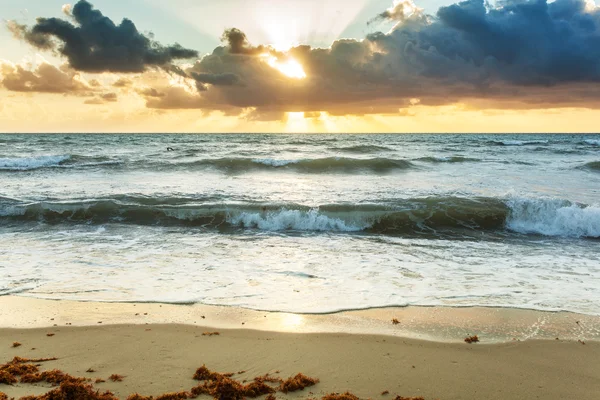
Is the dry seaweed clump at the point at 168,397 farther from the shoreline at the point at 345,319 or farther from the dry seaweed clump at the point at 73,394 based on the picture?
the shoreline at the point at 345,319

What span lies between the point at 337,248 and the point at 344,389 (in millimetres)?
5628

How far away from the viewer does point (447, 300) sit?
5680 mm

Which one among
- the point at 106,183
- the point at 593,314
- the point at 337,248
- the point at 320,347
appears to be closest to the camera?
the point at 320,347

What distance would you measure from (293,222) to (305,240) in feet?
5.84

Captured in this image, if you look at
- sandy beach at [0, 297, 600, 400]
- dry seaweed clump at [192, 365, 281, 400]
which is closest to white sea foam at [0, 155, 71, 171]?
sandy beach at [0, 297, 600, 400]

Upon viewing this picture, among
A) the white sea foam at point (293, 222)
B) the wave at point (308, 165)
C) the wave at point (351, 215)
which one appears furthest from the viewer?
the wave at point (308, 165)

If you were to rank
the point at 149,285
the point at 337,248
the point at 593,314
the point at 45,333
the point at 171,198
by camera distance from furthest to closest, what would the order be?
the point at 171,198 → the point at 337,248 → the point at 149,285 → the point at 593,314 → the point at 45,333

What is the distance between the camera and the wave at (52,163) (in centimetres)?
2579

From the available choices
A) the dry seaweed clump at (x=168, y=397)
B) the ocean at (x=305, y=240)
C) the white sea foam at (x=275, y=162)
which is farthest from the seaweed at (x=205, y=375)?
the white sea foam at (x=275, y=162)

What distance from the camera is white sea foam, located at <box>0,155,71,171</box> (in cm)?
2562

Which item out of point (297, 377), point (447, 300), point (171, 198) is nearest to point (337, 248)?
point (447, 300)

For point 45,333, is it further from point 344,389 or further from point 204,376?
point 344,389

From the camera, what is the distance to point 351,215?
39.7 feet

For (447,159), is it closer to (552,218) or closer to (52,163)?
(552,218)
